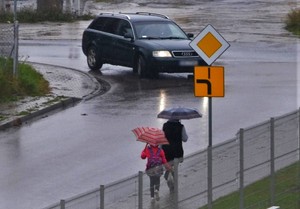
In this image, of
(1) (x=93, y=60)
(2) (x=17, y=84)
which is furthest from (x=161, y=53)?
(2) (x=17, y=84)

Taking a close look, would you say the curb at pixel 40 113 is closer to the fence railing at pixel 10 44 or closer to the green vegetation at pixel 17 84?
the green vegetation at pixel 17 84

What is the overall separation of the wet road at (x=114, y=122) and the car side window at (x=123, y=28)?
1.04 m

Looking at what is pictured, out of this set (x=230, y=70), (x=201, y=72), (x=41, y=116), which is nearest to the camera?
(x=201, y=72)

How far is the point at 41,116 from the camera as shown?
21469 millimetres

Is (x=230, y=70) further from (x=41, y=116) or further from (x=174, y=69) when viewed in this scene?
(x=41, y=116)

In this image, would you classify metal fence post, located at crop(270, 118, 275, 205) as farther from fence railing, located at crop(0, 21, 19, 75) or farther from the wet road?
fence railing, located at crop(0, 21, 19, 75)

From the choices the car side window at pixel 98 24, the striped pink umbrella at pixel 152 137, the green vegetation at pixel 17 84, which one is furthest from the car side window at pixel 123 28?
the striped pink umbrella at pixel 152 137

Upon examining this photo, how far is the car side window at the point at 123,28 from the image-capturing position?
27.7m

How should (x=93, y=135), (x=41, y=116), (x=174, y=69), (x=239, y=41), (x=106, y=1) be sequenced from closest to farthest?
(x=93, y=135), (x=41, y=116), (x=174, y=69), (x=239, y=41), (x=106, y=1)

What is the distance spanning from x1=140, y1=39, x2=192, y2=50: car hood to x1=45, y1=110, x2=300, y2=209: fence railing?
44.6ft

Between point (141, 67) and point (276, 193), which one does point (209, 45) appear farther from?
point (141, 67)

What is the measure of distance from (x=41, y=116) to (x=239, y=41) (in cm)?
1566

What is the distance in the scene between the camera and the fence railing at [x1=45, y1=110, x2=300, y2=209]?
10.0m

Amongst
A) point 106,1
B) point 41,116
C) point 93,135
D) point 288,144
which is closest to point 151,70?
point 41,116
